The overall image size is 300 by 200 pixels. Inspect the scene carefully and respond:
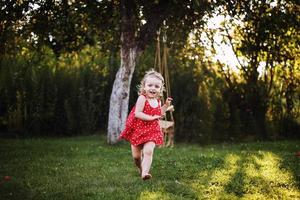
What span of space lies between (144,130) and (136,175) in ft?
2.83

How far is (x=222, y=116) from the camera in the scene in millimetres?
12555

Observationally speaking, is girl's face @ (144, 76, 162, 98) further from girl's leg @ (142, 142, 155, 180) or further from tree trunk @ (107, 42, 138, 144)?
tree trunk @ (107, 42, 138, 144)

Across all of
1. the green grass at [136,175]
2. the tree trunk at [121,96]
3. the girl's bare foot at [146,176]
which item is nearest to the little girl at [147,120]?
the girl's bare foot at [146,176]

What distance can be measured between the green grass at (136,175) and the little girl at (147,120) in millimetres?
444

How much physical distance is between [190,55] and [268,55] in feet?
7.45

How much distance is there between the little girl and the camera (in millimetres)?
5934

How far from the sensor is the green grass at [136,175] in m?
5.39

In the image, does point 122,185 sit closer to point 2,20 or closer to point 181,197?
point 181,197

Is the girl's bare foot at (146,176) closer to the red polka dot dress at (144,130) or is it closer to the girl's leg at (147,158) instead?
the girl's leg at (147,158)

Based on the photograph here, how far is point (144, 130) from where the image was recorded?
237 inches

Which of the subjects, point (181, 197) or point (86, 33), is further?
point (86, 33)

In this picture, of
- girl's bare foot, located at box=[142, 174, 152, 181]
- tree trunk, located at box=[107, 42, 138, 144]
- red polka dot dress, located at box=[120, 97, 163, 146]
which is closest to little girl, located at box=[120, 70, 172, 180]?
red polka dot dress, located at box=[120, 97, 163, 146]

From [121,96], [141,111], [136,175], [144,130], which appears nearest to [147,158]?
[144,130]

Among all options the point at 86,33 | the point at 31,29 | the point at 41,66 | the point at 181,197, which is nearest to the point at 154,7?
the point at 86,33
